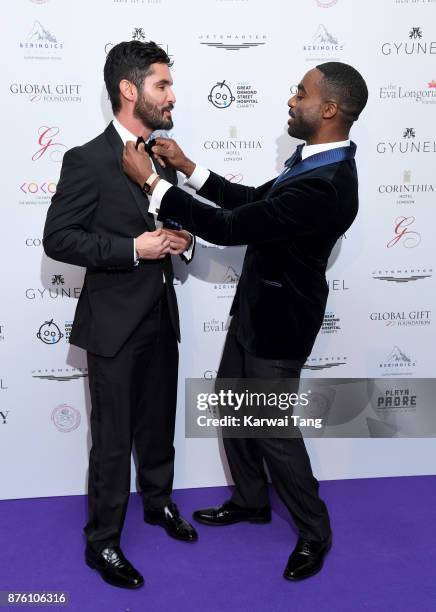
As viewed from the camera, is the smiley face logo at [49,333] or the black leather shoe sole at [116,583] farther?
the smiley face logo at [49,333]

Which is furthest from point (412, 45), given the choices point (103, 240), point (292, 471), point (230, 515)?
point (230, 515)

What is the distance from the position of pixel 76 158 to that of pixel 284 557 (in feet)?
5.56

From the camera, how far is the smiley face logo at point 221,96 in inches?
110

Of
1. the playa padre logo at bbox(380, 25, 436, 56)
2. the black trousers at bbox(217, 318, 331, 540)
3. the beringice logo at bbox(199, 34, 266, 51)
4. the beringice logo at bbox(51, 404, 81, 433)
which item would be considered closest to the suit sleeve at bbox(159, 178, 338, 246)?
the black trousers at bbox(217, 318, 331, 540)

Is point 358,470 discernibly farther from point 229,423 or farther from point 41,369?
point 41,369

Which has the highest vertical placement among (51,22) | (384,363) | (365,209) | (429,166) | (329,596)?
(51,22)

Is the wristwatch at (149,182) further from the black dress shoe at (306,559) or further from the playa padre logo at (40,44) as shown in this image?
the black dress shoe at (306,559)

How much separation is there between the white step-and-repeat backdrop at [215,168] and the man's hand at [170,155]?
268 mm

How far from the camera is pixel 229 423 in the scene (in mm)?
2826

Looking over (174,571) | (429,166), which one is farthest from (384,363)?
(174,571)

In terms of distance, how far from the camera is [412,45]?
288cm

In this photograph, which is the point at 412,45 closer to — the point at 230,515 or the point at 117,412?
the point at 117,412

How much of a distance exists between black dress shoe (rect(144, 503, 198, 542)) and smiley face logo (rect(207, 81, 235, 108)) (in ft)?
5.62

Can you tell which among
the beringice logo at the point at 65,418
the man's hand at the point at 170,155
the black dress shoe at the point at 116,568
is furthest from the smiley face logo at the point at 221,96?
the black dress shoe at the point at 116,568
